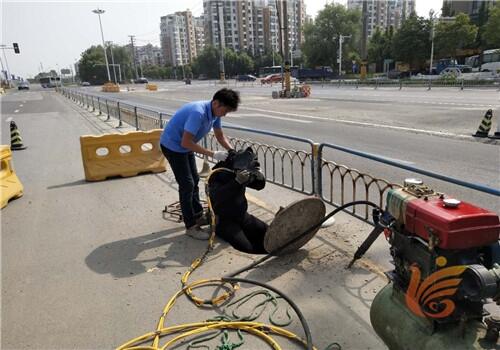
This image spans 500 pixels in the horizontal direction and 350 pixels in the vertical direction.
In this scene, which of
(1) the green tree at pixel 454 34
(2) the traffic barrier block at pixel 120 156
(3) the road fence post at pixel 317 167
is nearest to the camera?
(3) the road fence post at pixel 317 167

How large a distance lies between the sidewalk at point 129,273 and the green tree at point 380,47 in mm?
65470

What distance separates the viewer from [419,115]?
14891 millimetres

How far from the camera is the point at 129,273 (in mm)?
3660

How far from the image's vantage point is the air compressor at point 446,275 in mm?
1891

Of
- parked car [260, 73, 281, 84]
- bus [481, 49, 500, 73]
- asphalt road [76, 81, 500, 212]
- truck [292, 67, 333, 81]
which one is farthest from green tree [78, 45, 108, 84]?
asphalt road [76, 81, 500, 212]

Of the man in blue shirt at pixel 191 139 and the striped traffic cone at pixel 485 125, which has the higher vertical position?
the man in blue shirt at pixel 191 139

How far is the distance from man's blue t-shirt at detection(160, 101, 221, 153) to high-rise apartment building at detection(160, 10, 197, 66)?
13369cm

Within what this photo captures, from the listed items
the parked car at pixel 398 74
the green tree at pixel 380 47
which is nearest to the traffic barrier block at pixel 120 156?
the parked car at pixel 398 74

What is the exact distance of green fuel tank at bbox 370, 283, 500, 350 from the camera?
76.9 inches

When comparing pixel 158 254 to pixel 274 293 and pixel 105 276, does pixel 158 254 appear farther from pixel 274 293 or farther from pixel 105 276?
pixel 274 293

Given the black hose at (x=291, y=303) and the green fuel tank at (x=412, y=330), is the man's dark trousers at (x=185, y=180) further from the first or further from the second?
the green fuel tank at (x=412, y=330)

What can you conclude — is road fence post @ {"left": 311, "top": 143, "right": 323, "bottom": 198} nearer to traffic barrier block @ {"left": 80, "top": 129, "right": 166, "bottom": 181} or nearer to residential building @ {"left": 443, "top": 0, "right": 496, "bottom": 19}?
traffic barrier block @ {"left": 80, "top": 129, "right": 166, "bottom": 181}

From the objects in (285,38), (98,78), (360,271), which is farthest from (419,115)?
(98,78)

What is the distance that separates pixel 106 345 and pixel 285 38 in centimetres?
2328
